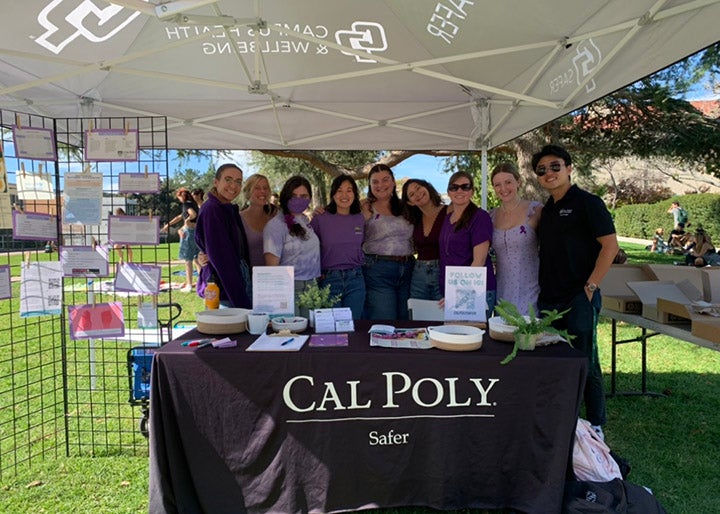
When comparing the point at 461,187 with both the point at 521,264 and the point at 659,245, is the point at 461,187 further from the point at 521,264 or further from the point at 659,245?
the point at 659,245

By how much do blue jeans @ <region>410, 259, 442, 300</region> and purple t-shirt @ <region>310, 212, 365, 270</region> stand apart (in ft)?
1.26

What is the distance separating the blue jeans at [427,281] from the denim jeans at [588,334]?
69 cm

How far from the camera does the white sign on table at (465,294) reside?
2.16m

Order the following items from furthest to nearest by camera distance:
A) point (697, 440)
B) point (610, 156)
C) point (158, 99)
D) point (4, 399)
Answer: point (610, 156), point (158, 99), point (4, 399), point (697, 440)

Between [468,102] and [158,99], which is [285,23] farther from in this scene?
[468,102]

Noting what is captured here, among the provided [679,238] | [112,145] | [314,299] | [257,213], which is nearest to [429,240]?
[314,299]

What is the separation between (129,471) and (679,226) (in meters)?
17.5

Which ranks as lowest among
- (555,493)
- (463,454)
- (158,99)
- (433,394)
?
(555,493)

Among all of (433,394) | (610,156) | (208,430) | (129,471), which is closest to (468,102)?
(433,394)

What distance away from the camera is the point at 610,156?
7.97m

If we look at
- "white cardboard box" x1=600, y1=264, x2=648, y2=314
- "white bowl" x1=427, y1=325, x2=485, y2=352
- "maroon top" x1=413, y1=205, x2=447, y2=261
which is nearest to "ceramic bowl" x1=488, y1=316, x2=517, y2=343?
"white bowl" x1=427, y1=325, x2=485, y2=352

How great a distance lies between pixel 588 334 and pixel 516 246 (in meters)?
0.58

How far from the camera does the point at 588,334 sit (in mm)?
2408

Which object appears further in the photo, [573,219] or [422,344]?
[573,219]
